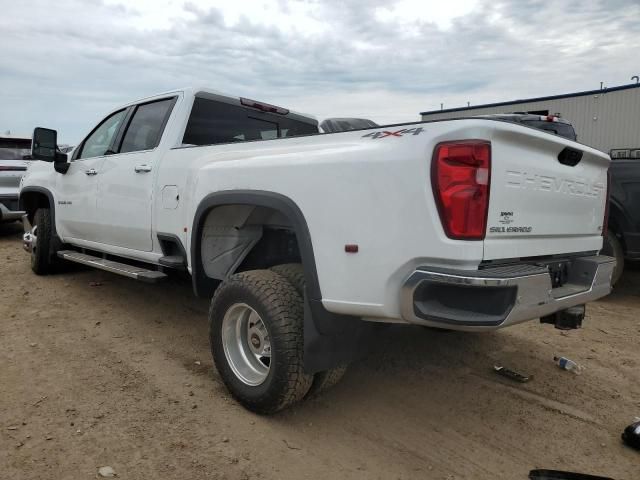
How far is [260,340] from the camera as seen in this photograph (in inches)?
122

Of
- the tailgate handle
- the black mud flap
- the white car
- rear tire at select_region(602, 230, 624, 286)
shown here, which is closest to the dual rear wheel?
the black mud flap

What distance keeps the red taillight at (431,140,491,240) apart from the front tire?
1.05m

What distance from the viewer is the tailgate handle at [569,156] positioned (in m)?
2.80

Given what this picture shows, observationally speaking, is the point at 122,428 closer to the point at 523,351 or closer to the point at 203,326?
the point at 203,326

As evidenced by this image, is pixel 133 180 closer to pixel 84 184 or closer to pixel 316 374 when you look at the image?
pixel 84 184

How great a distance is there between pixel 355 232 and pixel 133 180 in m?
2.59

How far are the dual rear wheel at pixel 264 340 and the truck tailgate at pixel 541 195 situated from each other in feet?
3.69

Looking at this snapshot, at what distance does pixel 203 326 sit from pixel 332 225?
2.59 meters

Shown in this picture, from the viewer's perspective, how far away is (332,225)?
2541mm

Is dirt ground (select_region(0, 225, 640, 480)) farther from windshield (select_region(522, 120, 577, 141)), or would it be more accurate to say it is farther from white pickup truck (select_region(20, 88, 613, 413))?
windshield (select_region(522, 120, 577, 141))

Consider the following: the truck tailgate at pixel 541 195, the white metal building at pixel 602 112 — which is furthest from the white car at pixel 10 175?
the white metal building at pixel 602 112

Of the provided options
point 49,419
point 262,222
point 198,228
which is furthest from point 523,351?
point 49,419

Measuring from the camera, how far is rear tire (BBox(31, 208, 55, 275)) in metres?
5.99

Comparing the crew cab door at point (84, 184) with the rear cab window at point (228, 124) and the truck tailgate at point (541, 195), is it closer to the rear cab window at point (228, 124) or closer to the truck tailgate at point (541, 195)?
the rear cab window at point (228, 124)
